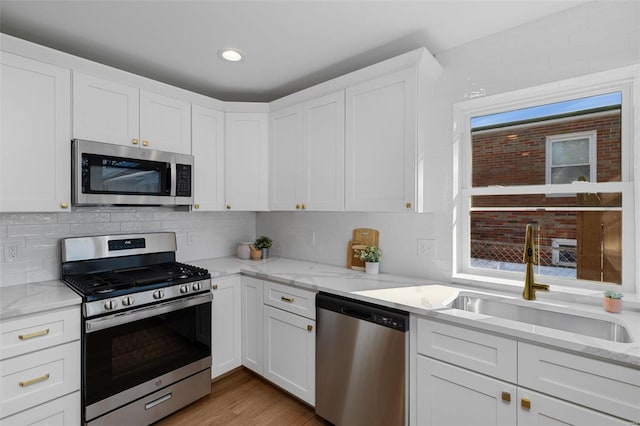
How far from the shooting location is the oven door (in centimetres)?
179

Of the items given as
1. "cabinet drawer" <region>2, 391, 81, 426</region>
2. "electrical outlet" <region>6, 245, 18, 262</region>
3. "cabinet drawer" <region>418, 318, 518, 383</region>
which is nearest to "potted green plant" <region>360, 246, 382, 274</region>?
"cabinet drawer" <region>418, 318, 518, 383</region>

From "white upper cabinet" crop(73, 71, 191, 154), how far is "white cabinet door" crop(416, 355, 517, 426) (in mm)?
2344

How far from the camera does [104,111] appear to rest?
83.5 inches

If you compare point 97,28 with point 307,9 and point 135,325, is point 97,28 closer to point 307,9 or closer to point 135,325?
point 307,9

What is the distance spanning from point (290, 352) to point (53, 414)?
1360 mm

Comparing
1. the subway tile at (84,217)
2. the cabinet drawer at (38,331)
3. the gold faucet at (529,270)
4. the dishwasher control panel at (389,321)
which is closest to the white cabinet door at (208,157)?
the subway tile at (84,217)

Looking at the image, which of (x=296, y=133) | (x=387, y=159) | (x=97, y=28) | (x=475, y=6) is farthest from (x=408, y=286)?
(x=97, y=28)

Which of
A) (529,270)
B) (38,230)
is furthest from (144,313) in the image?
(529,270)

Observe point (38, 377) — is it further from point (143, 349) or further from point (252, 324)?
point (252, 324)

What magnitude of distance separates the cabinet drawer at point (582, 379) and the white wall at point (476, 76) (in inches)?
33.6

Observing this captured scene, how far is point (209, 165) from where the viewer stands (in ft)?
9.00

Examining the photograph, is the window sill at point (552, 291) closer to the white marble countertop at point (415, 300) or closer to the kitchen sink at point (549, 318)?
the white marble countertop at point (415, 300)

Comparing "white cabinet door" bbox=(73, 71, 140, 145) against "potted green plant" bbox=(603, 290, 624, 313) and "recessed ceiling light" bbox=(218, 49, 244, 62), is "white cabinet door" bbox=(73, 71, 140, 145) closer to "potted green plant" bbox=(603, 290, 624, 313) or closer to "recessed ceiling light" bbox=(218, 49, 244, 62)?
"recessed ceiling light" bbox=(218, 49, 244, 62)

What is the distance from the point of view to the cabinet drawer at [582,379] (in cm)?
115
